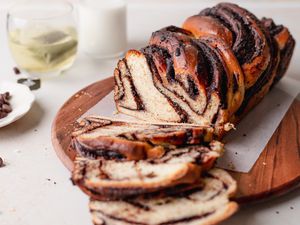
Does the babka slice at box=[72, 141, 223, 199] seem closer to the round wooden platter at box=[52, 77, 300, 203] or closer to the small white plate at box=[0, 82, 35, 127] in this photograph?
the round wooden platter at box=[52, 77, 300, 203]

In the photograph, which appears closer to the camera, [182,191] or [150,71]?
[182,191]

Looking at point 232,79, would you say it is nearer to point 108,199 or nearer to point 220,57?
point 220,57

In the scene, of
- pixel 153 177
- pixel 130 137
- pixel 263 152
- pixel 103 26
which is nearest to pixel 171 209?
pixel 153 177

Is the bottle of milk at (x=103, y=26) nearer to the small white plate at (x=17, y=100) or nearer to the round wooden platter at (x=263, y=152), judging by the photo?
the round wooden platter at (x=263, y=152)

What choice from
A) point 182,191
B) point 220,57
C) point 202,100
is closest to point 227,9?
point 220,57

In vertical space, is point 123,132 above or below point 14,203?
above

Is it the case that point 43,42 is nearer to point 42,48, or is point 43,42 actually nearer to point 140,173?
point 42,48

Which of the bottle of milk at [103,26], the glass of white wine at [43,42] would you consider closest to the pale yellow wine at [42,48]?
the glass of white wine at [43,42]
